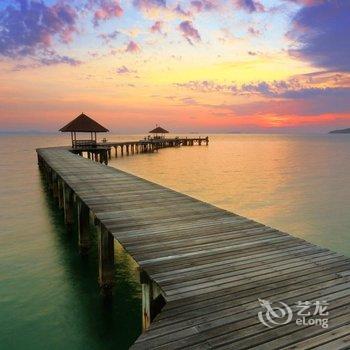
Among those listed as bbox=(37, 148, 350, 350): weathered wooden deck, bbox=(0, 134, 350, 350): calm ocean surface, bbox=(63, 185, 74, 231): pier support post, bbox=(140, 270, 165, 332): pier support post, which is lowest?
bbox=(0, 134, 350, 350): calm ocean surface

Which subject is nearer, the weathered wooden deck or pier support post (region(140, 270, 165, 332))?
the weathered wooden deck

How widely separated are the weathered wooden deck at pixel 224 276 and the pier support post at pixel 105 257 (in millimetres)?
421

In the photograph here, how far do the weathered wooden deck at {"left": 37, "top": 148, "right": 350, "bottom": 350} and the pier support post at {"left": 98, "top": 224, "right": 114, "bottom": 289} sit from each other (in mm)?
421

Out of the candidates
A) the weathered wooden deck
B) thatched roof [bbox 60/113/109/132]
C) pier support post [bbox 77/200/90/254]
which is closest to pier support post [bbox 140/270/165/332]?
the weathered wooden deck

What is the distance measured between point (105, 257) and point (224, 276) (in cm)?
413

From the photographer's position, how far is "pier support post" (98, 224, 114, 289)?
809cm

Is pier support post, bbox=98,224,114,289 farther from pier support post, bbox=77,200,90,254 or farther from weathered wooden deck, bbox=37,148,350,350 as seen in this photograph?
pier support post, bbox=77,200,90,254

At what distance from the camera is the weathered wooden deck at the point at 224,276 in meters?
3.45

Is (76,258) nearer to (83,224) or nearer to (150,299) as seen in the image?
(83,224)

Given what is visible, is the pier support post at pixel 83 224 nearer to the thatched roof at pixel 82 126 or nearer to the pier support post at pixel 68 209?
the pier support post at pixel 68 209

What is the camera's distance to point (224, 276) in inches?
189

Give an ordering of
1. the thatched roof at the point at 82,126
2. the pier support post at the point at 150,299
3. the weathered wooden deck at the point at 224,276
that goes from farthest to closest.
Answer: the thatched roof at the point at 82,126, the pier support post at the point at 150,299, the weathered wooden deck at the point at 224,276

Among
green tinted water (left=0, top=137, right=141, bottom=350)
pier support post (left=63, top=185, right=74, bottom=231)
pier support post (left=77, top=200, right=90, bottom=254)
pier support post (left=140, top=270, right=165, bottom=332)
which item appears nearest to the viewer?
pier support post (left=140, top=270, right=165, bottom=332)

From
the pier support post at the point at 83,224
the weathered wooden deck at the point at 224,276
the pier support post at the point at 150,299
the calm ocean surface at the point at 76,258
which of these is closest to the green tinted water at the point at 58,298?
the calm ocean surface at the point at 76,258
